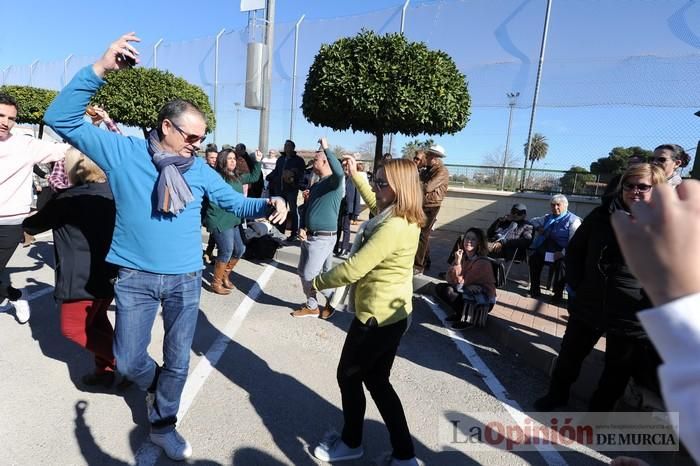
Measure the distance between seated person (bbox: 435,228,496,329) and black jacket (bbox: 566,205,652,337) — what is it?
1.45 m

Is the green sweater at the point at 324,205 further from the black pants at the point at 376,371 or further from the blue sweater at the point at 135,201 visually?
the black pants at the point at 376,371

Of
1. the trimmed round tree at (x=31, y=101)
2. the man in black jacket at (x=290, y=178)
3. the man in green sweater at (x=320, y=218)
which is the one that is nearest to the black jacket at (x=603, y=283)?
the man in green sweater at (x=320, y=218)

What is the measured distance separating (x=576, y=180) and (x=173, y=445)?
993cm

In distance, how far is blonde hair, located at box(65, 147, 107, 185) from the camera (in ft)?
9.25

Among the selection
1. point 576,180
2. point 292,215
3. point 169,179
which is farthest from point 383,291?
point 576,180

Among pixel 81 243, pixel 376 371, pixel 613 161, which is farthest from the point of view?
pixel 613 161

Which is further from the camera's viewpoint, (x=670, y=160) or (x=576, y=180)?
(x=576, y=180)

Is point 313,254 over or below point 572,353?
over

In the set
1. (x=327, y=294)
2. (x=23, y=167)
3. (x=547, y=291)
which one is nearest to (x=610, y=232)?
(x=327, y=294)

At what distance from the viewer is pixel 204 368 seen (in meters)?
3.54

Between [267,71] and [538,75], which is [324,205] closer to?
[267,71]

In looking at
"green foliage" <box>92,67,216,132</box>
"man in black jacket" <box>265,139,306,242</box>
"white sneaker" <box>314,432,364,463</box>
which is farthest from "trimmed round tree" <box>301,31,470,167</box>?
"green foliage" <box>92,67,216,132</box>

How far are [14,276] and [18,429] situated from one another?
3.81m

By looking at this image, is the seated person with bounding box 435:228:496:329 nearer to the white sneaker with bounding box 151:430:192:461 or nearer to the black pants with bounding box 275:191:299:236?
the white sneaker with bounding box 151:430:192:461
